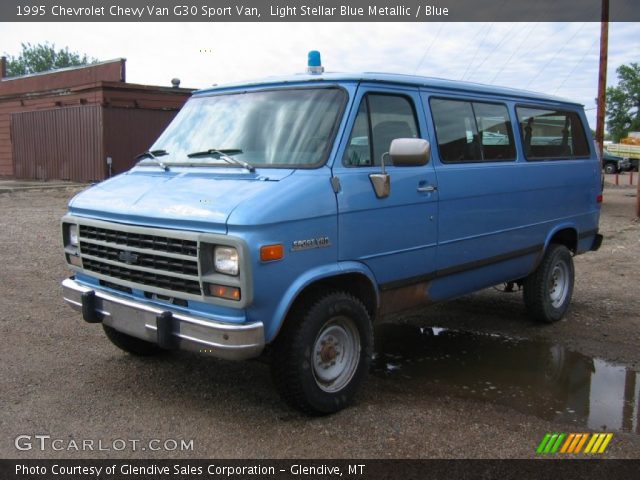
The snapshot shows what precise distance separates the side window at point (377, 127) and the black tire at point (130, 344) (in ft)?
7.49

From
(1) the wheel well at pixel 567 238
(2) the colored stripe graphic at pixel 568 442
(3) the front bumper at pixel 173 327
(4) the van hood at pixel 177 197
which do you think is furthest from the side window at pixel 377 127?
(1) the wheel well at pixel 567 238

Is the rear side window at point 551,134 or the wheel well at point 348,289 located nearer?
the wheel well at point 348,289

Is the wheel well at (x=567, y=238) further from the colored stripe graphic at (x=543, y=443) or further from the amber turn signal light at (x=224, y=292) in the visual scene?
the amber turn signal light at (x=224, y=292)

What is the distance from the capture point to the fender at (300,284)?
3.63 m

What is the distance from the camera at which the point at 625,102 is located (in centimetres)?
7150

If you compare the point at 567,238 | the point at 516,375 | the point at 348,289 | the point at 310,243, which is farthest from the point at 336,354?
the point at 567,238

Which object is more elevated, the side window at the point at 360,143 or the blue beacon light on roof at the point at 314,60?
the blue beacon light on roof at the point at 314,60

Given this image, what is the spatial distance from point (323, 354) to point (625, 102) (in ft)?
256

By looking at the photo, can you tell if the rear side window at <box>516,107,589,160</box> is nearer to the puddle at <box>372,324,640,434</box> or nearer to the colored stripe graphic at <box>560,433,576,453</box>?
the puddle at <box>372,324,640,434</box>

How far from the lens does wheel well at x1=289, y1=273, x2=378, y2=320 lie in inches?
154

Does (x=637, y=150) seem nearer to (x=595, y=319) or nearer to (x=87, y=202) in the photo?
(x=595, y=319)

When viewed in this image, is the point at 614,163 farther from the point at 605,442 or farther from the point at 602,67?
the point at 605,442

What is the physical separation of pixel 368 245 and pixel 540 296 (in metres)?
2.87
